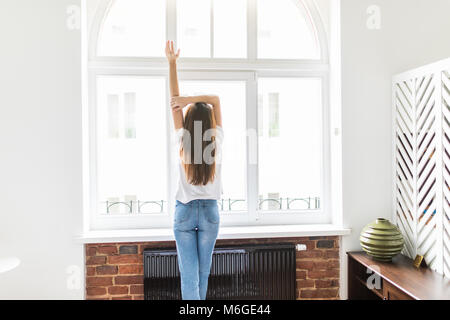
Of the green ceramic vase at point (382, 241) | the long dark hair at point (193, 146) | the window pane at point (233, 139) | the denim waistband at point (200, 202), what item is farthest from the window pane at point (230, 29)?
the green ceramic vase at point (382, 241)

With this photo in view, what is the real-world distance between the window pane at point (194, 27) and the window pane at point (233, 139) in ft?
0.91

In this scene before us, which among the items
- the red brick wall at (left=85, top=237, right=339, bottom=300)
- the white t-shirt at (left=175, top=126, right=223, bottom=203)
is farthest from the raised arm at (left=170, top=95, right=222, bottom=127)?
the red brick wall at (left=85, top=237, right=339, bottom=300)

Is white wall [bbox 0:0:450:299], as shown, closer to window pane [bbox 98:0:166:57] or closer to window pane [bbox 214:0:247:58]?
window pane [bbox 98:0:166:57]

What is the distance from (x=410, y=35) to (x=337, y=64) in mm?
597

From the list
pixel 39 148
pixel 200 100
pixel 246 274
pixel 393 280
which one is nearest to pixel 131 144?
pixel 39 148

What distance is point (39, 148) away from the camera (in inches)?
83.5

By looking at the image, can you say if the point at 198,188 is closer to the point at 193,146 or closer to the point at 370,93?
the point at 193,146

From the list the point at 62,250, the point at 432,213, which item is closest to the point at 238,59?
the point at 432,213

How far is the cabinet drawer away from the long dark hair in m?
1.27

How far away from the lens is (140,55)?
2387 millimetres
